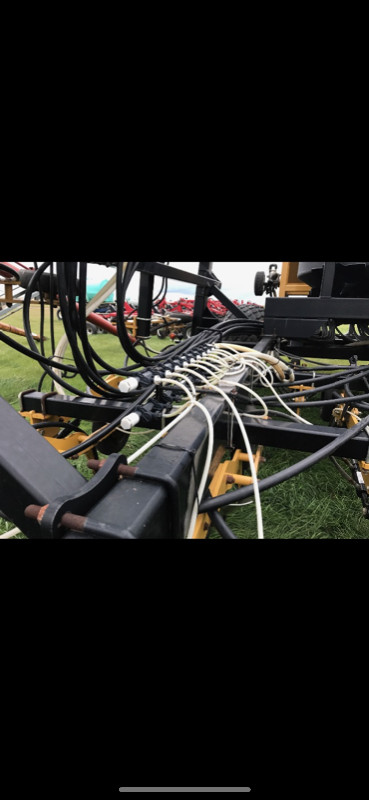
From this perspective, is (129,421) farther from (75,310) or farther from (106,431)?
(75,310)

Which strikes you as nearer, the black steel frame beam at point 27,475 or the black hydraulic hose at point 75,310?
the black steel frame beam at point 27,475

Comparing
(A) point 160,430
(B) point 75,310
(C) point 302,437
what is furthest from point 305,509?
(B) point 75,310

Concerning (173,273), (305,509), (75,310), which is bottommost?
(305,509)

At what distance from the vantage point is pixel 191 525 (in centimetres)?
77

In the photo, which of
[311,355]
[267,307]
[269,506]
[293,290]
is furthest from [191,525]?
[293,290]

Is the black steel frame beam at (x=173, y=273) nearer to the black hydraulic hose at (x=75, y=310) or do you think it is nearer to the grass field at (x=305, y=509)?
the black hydraulic hose at (x=75, y=310)

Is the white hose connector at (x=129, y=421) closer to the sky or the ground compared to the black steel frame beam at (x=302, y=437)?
closer to the sky

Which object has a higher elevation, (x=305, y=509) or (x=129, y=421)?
(x=129, y=421)

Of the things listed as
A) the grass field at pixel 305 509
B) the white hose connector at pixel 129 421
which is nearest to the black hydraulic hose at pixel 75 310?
the white hose connector at pixel 129 421

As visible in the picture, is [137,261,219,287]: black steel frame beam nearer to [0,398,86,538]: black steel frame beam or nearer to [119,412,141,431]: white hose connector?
[119,412,141,431]: white hose connector

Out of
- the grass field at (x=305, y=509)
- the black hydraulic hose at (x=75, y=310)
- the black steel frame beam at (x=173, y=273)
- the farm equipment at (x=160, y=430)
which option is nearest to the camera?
the farm equipment at (x=160, y=430)

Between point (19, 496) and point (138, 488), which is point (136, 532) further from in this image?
point (19, 496)

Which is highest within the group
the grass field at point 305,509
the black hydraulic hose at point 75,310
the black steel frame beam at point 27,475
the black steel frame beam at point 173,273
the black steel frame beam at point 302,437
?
→ the black steel frame beam at point 173,273

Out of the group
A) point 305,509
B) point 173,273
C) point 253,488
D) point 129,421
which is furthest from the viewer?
point 173,273
